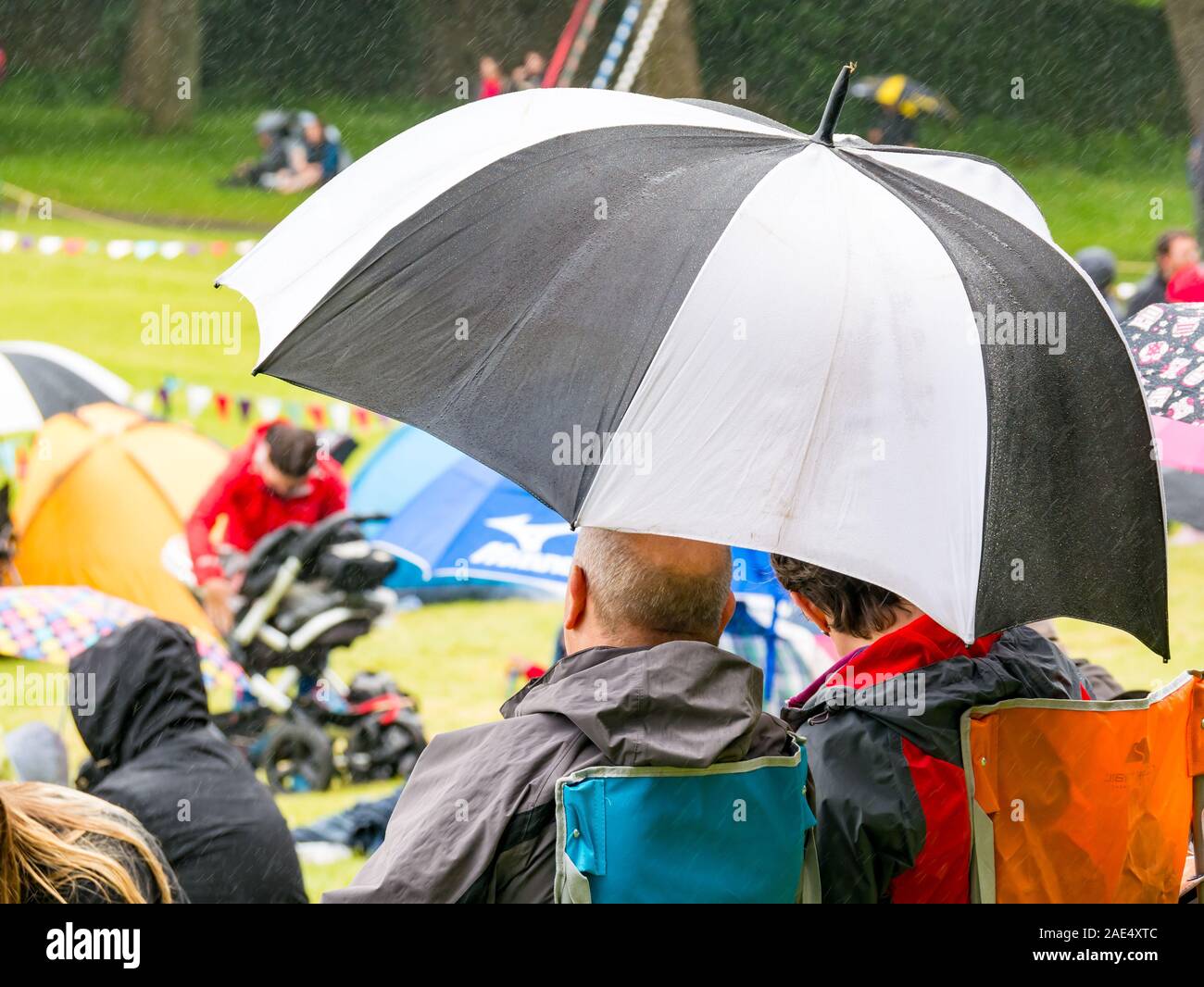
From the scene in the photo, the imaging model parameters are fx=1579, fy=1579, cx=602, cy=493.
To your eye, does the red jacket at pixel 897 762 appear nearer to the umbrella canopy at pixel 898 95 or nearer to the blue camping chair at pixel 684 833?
the blue camping chair at pixel 684 833

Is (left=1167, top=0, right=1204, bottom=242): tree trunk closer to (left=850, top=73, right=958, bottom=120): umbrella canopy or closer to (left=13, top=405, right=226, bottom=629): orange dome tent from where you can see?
(left=850, top=73, right=958, bottom=120): umbrella canopy

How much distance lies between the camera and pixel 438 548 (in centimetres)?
729

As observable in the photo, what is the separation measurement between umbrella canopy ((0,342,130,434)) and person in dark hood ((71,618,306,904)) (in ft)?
14.4

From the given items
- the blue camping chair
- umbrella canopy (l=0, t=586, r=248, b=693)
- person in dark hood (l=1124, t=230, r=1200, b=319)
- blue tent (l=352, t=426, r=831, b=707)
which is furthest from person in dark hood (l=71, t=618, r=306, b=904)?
person in dark hood (l=1124, t=230, r=1200, b=319)

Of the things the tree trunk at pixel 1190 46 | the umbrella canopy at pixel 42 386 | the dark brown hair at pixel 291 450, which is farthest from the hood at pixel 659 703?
the tree trunk at pixel 1190 46

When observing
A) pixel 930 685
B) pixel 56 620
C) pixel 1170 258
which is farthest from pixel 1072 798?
pixel 1170 258

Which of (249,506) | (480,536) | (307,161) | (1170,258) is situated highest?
(307,161)

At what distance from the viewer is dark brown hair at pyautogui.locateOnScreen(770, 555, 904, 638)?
8.23 ft

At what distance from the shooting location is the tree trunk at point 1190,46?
20.0 m

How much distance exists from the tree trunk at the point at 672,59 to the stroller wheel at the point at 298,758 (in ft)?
50.6

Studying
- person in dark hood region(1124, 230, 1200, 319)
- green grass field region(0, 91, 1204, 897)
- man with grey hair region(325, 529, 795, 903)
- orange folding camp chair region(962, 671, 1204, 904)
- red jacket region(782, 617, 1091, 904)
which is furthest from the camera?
person in dark hood region(1124, 230, 1200, 319)

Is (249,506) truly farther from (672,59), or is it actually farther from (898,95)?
(672,59)

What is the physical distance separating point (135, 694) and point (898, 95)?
15.8 meters

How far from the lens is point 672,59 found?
2088cm
